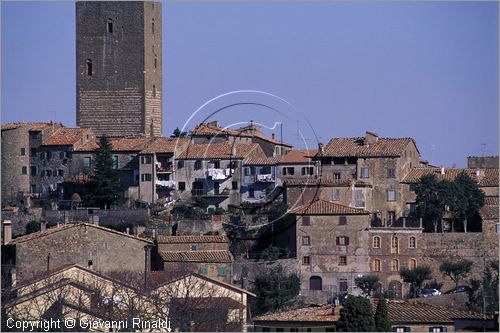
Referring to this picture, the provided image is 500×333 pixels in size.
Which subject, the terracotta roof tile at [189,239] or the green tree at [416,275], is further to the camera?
the green tree at [416,275]

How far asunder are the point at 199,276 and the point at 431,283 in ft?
38.3

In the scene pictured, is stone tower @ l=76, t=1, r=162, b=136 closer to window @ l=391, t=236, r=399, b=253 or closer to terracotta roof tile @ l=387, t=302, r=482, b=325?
window @ l=391, t=236, r=399, b=253

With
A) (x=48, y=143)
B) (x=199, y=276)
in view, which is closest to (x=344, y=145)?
(x=48, y=143)

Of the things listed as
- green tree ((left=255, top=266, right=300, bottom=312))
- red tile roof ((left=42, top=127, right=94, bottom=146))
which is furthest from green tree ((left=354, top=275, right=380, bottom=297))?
red tile roof ((left=42, top=127, right=94, bottom=146))

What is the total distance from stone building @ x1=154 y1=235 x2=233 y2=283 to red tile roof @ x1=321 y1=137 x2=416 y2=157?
818 cm

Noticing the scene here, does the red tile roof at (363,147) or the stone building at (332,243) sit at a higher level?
the red tile roof at (363,147)

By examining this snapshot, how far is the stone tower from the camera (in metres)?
75.9

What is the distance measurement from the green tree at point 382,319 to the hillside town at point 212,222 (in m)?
0.06

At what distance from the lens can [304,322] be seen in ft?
142

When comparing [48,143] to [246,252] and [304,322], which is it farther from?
[304,322]

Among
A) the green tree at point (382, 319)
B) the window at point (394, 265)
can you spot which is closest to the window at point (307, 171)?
the window at point (394, 265)

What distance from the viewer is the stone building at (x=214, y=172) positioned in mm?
65250

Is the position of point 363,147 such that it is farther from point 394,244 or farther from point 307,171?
point 394,244

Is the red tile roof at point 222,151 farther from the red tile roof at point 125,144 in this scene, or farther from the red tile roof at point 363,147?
the red tile roof at point 363,147
